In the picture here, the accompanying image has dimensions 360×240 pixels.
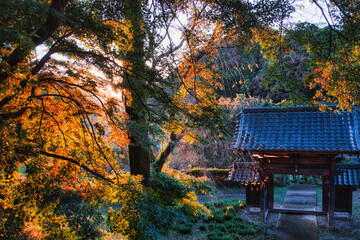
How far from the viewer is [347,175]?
8094 millimetres

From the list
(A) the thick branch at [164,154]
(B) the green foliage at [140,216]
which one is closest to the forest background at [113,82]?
(B) the green foliage at [140,216]

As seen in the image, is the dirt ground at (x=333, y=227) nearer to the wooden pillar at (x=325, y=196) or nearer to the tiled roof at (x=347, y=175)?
the wooden pillar at (x=325, y=196)

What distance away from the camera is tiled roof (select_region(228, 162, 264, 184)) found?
27.0ft

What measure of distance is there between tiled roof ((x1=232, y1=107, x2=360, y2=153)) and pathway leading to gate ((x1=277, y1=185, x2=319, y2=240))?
8.09 ft

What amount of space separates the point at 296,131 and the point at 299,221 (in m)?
3.30

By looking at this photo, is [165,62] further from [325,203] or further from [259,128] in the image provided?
[325,203]

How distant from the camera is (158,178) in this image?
5.28 meters

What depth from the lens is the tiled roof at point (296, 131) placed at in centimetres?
670

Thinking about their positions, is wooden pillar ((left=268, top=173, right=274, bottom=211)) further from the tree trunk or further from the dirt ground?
the tree trunk

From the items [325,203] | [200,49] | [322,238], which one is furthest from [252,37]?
[325,203]

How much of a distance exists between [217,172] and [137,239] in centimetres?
1140

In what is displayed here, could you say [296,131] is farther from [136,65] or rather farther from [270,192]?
[136,65]

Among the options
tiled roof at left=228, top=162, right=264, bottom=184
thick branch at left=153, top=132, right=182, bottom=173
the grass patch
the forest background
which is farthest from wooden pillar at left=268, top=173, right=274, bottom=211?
the forest background

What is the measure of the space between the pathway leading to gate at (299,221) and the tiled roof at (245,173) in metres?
1.57
